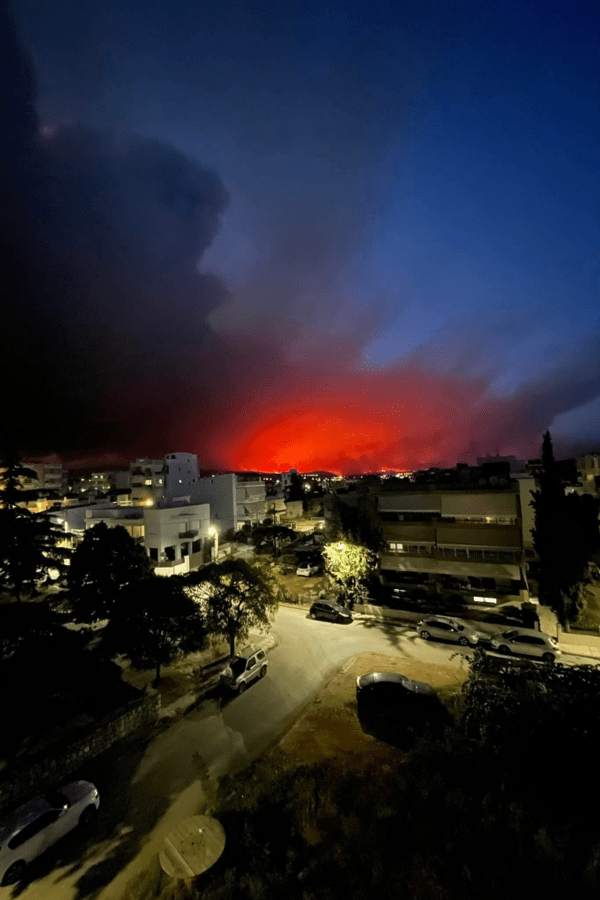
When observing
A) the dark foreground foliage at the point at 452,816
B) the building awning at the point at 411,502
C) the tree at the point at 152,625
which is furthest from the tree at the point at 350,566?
the dark foreground foliage at the point at 452,816

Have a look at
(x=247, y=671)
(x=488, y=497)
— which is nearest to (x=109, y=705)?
(x=247, y=671)

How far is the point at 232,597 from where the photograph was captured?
17750 millimetres

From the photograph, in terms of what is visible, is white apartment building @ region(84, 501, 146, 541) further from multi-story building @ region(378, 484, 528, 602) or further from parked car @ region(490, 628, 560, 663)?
parked car @ region(490, 628, 560, 663)

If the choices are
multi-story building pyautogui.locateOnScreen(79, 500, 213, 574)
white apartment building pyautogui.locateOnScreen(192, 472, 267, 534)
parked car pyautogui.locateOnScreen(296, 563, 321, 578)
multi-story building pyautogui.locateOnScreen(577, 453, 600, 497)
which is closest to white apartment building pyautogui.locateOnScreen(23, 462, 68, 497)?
white apartment building pyautogui.locateOnScreen(192, 472, 267, 534)

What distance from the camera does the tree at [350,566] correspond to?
998 inches

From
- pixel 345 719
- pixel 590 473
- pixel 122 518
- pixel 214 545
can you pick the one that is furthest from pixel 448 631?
pixel 590 473

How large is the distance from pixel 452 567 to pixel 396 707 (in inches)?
567

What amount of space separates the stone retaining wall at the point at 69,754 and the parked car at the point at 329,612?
1218 cm

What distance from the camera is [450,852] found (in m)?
7.99

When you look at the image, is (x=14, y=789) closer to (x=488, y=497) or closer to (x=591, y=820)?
(x=591, y=820)

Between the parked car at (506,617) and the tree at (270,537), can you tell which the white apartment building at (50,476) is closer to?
the tree at (270,537)

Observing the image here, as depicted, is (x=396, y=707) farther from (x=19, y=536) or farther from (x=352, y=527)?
(x=19, y=536)

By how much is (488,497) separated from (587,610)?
8868 millimetres

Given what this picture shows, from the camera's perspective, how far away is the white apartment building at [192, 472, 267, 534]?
49.1 meters
